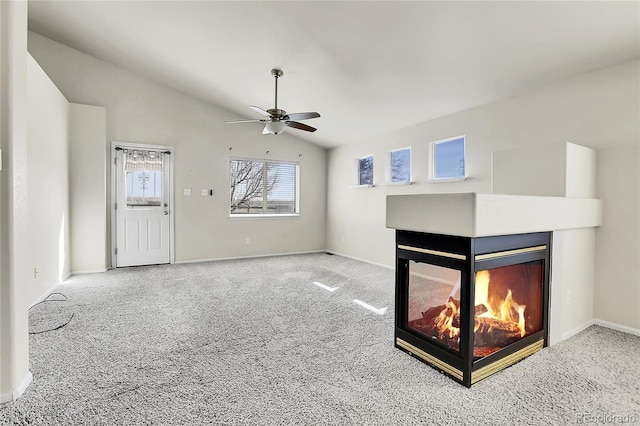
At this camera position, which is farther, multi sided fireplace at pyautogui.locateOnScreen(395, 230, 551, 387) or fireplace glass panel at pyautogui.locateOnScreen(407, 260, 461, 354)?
fireplace glass panel at pyautogui.locateOnScreen(407, 260, 461, 354)

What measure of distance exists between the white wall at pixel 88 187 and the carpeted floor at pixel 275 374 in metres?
1.66

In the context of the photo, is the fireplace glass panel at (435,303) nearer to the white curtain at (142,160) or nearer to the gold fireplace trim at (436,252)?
the gold fireplace trim at (436,252)

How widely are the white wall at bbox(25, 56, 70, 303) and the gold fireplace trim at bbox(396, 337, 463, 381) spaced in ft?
12.1

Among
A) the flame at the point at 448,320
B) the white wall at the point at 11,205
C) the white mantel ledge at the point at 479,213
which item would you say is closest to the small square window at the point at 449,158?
the white mantel ledge at the point at 479,213

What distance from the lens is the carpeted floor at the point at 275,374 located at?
1567 mm

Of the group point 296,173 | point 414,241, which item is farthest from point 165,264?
point 414,241

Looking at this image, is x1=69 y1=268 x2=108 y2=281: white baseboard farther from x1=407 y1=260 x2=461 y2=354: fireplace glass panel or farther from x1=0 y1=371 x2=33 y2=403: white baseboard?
x1=407 y1=260 x2=461 y2=354: fireplace glass panel

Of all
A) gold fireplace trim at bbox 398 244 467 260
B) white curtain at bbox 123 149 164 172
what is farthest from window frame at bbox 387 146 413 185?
white curtain at bbox 123 149 164 172

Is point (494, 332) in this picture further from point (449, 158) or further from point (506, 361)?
point (449, 158)

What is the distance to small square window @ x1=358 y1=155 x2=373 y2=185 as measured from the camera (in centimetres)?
585

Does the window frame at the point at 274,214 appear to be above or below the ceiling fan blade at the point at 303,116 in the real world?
below

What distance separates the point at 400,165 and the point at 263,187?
287cm

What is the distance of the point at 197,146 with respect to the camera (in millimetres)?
5715

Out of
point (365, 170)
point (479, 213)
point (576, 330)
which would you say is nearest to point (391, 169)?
point (365, 170)
